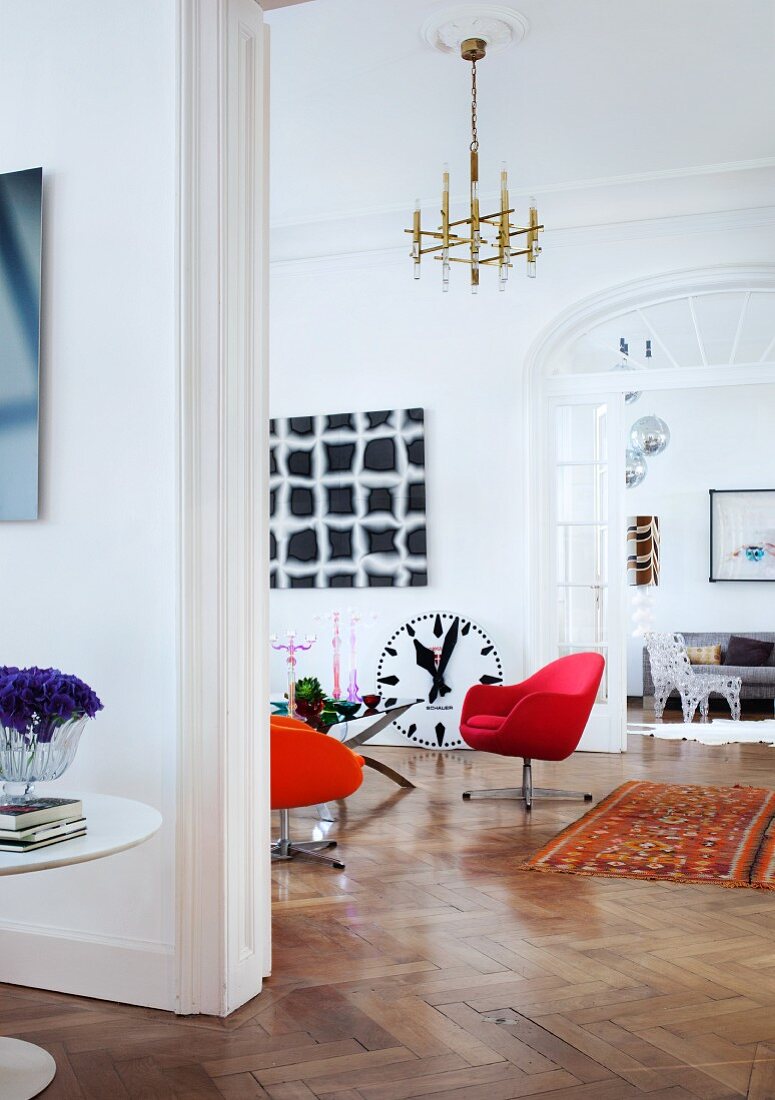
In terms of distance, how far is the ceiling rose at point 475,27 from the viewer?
4.99 meters

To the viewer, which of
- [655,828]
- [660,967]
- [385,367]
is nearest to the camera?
[660,967]

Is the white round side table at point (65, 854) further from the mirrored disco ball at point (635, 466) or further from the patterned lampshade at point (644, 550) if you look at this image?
the patterned lampshade at point (644, 550)

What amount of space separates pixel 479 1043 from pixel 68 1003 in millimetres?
1142

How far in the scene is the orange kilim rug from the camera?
429 centimetres

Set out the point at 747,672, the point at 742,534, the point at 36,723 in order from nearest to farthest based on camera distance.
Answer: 1. the point at 36,723
2. the point at 747,672
3. the point at 742,534

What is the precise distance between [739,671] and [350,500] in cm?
462

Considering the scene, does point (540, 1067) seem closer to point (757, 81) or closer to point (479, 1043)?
point (479, 1043)

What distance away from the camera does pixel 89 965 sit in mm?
3051

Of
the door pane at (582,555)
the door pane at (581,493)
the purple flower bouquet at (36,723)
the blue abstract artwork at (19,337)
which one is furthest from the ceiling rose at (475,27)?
the purple flower bouquet at (36,723)

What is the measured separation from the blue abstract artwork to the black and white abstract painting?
471 centimetres

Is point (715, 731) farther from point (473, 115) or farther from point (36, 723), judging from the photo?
point (36, 723)

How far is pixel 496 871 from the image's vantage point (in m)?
4.34

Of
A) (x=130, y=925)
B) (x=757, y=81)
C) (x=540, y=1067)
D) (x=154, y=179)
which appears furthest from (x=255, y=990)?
Result: (x=757, y=81)

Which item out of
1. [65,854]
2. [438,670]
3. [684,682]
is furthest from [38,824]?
[684,682]
